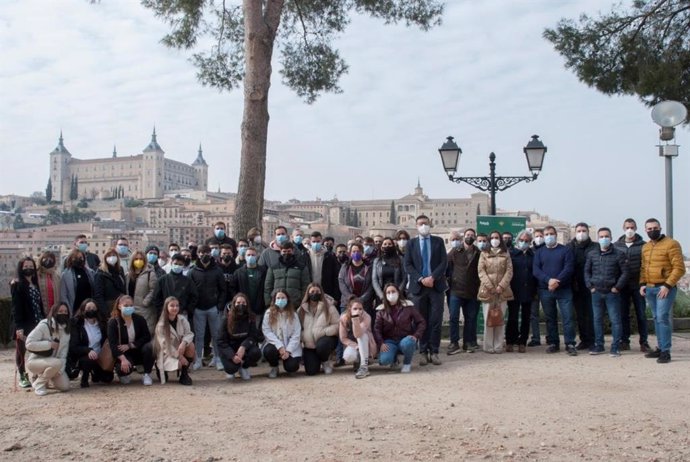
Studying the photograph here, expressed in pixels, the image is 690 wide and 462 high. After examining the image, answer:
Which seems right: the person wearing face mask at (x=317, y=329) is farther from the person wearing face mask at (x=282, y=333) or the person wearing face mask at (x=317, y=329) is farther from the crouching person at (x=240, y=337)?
the crouching person at (x=240, y=337)

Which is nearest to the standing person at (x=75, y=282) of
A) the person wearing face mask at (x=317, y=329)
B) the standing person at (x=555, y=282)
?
the person wearing face mask at (x=317, y=329)

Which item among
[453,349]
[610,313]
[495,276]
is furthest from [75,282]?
[610,313]

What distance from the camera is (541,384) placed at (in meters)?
6.70

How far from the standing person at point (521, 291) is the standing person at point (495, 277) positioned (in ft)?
0.61

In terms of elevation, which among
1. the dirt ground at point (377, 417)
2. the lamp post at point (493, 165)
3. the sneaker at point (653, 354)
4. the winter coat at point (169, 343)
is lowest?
the dirt ground at point (377, 417)

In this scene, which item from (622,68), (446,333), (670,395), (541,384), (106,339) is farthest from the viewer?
(622,68)

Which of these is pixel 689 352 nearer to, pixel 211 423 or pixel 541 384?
pixel 541 384

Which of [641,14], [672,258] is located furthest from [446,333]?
[641,14]

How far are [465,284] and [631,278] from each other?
80.4 inches

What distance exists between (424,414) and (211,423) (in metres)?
1.70

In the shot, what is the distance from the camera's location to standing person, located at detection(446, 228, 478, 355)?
920 cm

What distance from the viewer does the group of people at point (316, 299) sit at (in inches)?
289

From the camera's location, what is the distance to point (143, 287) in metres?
8.23

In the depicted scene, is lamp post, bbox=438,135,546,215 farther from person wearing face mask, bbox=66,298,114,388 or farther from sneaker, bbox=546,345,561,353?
person wearing face mask, bbox=66,298,114,388
